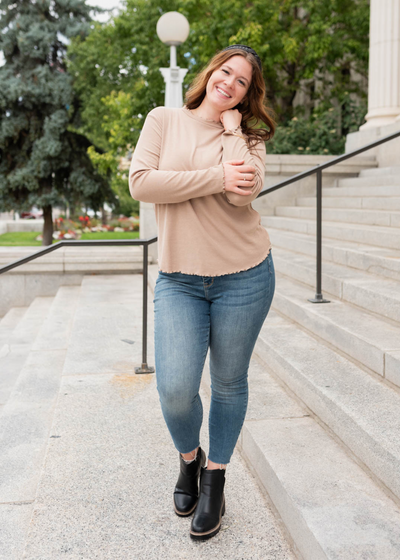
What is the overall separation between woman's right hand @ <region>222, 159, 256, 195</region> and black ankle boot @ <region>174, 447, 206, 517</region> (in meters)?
1.06

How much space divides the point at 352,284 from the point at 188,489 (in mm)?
2449

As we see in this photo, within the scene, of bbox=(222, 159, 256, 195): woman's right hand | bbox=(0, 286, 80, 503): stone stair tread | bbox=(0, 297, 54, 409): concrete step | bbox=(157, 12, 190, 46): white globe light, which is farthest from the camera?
bbox=(157, 12, 190, 46): white globe light

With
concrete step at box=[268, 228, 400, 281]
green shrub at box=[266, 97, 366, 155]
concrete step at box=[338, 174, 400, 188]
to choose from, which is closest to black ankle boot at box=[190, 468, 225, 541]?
concrete step at box=[268, 228, 400, 281]

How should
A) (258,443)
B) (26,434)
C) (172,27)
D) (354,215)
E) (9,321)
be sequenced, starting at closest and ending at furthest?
(258,443), (26,434), (354,215), (9,321), (172,27)

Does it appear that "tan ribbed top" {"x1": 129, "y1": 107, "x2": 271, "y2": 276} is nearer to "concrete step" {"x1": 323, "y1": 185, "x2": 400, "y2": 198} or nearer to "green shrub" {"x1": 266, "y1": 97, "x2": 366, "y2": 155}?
"concrete step" {"x1": 323, "y1": 185, "x2": 400, "y2": 198}

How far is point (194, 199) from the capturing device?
1966 millimetres

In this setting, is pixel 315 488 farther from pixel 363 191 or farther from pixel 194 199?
pixel 363 191

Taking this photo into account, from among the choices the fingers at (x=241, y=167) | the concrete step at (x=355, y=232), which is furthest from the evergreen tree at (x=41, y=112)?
the fingers at (x=241, y=167)

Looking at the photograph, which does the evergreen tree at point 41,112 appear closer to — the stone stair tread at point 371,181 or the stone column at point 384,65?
the stone column at point 384,65

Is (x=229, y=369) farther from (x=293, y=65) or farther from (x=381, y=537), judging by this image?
(x=293, y=65)

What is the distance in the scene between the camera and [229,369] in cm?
206

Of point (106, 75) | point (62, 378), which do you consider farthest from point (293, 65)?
point (62, 378)

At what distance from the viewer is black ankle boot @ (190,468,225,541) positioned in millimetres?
2113

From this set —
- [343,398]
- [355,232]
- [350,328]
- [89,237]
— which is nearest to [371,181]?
[355,232]
